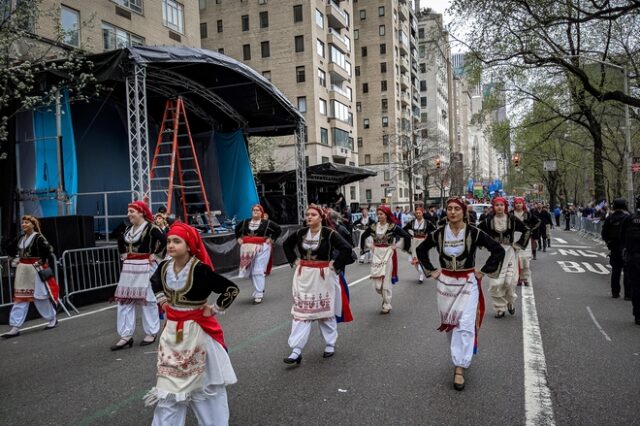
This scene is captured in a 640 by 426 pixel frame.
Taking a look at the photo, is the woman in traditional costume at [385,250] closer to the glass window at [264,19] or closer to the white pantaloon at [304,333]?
the white pantaloon at [304,333]

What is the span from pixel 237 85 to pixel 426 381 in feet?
47.1

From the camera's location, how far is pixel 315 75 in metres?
45.2

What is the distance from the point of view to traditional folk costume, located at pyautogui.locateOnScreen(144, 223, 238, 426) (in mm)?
3416

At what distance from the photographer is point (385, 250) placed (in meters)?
9.08

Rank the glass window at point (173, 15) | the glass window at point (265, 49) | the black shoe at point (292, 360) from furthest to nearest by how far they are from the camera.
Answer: the glass window at point (265, 49), the glass window at point (173, 15), the black shoe at point (292, 360)

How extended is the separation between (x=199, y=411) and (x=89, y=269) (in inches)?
300

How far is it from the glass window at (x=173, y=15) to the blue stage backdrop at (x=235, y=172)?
8.90 meters

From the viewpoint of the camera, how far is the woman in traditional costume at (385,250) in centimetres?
868

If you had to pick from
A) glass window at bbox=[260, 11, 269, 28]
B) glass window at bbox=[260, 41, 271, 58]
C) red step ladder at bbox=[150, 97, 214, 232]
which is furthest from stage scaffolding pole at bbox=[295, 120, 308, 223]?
glass window at bbox=[260, 11, 269, 28]

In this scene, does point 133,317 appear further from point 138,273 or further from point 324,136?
point 324,136

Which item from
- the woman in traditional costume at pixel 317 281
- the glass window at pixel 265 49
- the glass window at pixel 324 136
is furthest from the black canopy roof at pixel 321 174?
the glass window at pixel 265 49

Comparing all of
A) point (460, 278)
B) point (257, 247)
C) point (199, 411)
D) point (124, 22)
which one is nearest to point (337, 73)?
point (124, 22)

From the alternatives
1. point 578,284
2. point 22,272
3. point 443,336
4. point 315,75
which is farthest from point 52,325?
point 315,75

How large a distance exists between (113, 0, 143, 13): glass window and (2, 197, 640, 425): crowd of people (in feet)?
55.1
